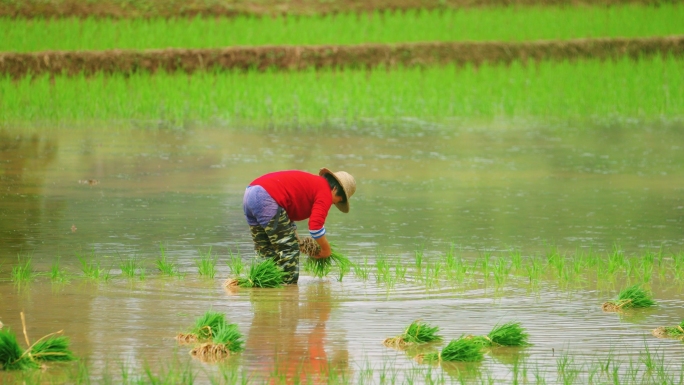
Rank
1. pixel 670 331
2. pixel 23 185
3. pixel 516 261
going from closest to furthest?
pixel 670 331, pixel 516 261, pixel 23 185

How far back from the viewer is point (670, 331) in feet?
16.4

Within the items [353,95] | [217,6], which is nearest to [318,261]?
[353,95]

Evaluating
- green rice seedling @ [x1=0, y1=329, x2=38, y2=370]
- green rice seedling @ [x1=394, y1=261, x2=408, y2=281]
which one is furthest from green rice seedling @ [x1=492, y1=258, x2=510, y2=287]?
green rice seedling @ [x1=0, y1=329, x2=38, y2=370]

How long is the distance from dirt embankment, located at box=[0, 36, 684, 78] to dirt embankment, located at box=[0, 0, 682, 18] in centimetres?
240

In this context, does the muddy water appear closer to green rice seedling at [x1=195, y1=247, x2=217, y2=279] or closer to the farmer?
green rice seedling at [x1=195, y1=247, x2=217, y2=279]

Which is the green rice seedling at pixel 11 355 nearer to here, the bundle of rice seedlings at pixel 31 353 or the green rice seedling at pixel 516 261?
the bundle of rice seedlings at pixel 31 353

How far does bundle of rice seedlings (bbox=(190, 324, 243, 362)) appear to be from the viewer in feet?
14.5

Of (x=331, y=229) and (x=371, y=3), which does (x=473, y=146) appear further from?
(x=371, y=3)

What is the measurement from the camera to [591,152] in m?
11.8

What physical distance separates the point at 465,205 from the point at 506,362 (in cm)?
464

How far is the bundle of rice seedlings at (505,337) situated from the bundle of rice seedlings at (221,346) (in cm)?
96

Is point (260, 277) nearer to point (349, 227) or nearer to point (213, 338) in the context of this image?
point (213, 338)

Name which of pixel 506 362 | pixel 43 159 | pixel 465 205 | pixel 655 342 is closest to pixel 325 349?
pixel 506 362

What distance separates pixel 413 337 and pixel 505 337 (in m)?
0.38
